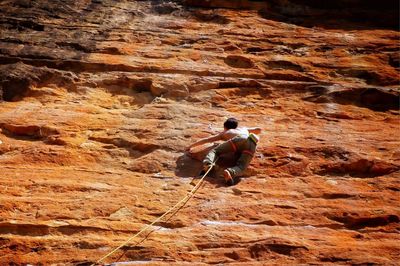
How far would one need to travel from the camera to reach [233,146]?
752 centimetres

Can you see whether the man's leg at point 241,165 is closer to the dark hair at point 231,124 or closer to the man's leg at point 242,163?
the man's leg at point 242,163

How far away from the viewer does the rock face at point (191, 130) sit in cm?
612

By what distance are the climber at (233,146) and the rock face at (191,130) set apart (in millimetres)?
204

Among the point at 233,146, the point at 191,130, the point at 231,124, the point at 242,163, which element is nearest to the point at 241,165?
the point at 242,163

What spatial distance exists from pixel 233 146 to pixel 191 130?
41.9 inches

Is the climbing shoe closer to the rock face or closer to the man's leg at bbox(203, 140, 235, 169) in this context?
the rock face

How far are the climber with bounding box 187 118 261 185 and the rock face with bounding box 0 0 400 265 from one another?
20 centimetres

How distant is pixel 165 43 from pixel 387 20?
5.65m

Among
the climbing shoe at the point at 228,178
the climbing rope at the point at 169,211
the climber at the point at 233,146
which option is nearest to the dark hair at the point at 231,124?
the climber at the point at 233,146

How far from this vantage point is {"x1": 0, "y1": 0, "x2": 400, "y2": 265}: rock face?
6117mm

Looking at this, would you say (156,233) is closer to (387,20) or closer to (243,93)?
(243,93)

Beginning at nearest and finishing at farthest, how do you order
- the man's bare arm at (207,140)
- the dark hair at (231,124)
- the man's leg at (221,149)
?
the man's leg at (221,149) → the man's bare arm at (207,140) → the dark hair at (231,124)

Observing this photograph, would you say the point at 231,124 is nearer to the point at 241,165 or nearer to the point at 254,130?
the point at 254,130

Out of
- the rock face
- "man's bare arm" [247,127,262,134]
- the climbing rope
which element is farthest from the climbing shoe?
"man's bare arm" [247,127,262,134]
